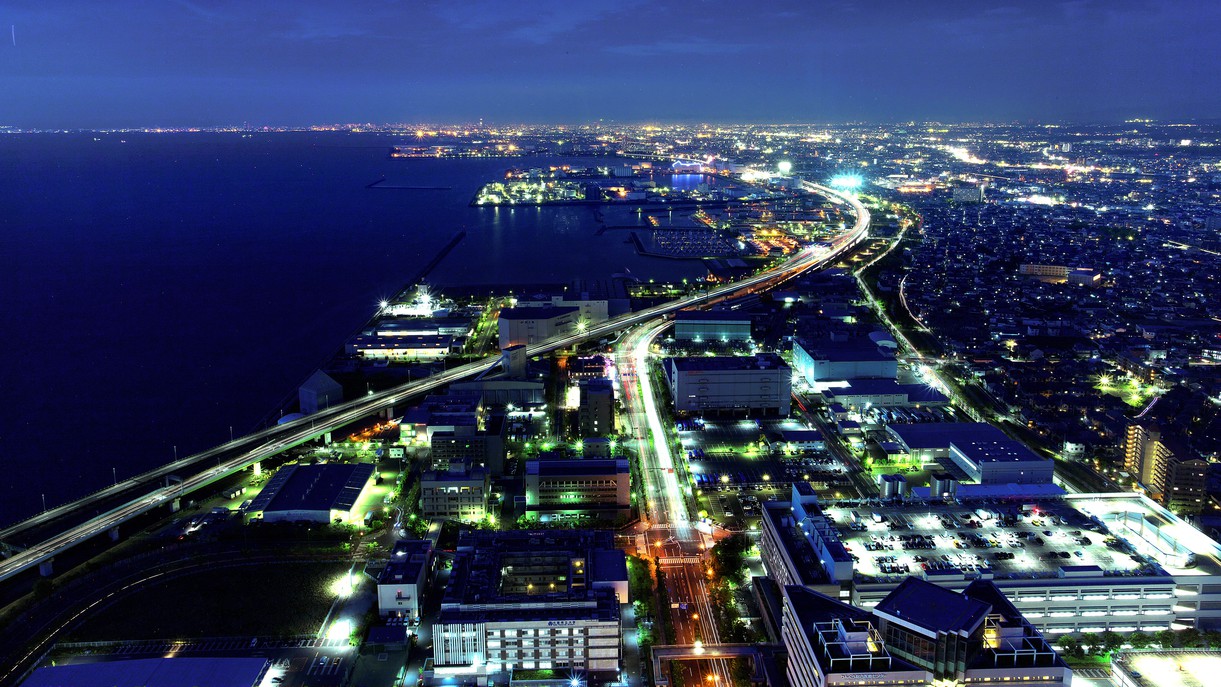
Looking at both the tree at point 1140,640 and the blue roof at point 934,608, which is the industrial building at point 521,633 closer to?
the blue roof at point 934,608

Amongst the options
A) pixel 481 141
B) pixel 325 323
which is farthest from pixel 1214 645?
pixel 481 141

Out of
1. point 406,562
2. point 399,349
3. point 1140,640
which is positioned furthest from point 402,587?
point 399,349

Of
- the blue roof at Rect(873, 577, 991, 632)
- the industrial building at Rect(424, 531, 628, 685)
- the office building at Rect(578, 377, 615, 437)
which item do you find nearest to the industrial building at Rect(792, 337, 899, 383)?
the office building at Rect(578, 377, 615, 437)

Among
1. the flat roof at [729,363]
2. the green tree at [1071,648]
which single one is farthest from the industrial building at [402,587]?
the flat roof at [729,363]

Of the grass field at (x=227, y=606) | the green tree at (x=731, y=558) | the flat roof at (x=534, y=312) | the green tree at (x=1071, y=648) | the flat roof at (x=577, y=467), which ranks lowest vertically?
the green tree at (x=1071, y=648)

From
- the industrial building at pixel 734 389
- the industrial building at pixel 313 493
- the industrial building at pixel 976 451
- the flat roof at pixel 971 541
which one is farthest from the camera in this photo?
the industrial building at pixel 734 389

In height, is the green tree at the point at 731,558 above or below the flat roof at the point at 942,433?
below

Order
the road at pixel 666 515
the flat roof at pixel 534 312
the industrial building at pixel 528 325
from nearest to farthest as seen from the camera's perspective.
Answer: the road at pixel 666 515 < the industrial building at pixel 528 325 < the flat roof at pixel 534 312

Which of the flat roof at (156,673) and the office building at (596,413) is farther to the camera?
the office building at (596,413)
